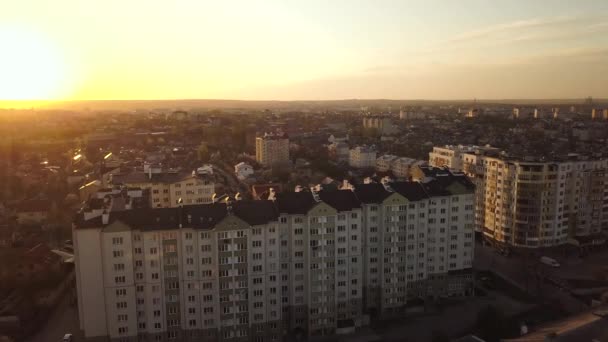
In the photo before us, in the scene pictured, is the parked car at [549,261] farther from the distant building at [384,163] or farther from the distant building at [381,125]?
the distant building at [381,125]

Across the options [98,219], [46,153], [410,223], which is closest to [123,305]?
[98,219]

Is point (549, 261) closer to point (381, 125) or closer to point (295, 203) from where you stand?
point (295, 203)

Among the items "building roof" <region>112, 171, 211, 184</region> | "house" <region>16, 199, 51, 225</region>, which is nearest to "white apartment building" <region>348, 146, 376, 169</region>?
"building roof" <region>112, 171, 211, 184</region>

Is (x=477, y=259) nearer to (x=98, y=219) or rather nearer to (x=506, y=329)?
(x=506, y=329)

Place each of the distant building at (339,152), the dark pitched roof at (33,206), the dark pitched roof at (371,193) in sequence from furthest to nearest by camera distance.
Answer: the distant building at (339,152)
the dark pitched roof at (33,206)
the dark pitched roof at (371,193)

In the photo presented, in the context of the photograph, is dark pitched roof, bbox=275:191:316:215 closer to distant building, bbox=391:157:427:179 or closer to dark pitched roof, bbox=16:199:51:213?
dark pitched roof, bbox=16:199:51:213

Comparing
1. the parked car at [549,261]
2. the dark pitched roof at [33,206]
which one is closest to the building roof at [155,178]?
the dark pitched roof at [33,206]
